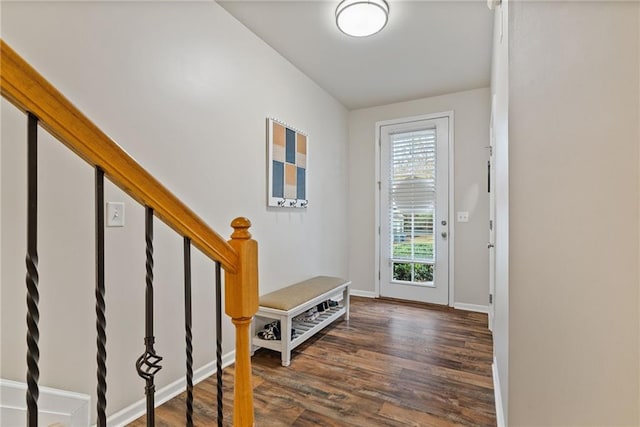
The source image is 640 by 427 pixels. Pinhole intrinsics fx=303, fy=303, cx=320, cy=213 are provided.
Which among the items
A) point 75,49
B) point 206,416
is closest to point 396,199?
point 206,416

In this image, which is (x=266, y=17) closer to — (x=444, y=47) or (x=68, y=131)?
(x=444, y=47)

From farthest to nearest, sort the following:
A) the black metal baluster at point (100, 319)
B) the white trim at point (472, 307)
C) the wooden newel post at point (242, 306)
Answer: the white trim at point (472, 307), the wooden newel post at point (242, 306), the black metal baluster at point (100, 319)

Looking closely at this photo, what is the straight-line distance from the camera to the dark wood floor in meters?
1.67

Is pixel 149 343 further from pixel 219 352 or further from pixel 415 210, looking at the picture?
pixel 415 210

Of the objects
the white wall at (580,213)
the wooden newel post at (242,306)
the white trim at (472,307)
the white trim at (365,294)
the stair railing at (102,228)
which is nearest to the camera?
the white wall at (580,213)

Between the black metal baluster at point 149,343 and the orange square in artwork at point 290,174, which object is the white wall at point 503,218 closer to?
the black metal baluster at point 149,343

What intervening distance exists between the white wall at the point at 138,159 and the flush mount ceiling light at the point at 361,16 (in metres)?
0.82

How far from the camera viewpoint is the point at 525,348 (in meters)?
0.91

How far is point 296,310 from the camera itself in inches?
92.0

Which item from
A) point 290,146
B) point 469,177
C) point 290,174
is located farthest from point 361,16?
point 469,177

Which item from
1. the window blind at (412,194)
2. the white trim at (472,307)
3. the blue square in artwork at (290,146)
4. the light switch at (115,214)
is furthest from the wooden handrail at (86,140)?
the white trim at (472,307)

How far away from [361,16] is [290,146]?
4.16 feet

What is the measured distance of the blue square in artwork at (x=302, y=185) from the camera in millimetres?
3127

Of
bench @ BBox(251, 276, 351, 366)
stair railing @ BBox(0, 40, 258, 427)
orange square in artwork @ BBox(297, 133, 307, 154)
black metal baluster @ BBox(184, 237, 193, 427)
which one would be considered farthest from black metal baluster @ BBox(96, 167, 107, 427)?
orange square in artwork @ BBox(297, 133, 307, 154)
